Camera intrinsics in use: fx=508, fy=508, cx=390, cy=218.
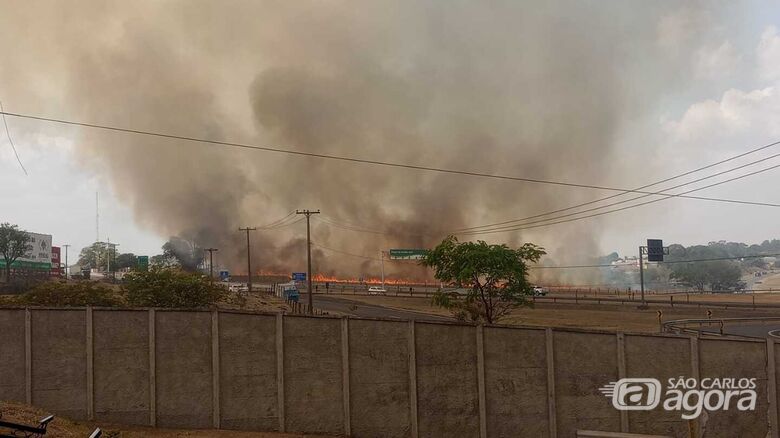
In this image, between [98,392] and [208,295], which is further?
[208,295]

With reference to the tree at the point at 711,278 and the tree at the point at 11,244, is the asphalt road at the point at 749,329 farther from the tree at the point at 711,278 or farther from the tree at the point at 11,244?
the tree at the point at 711,278

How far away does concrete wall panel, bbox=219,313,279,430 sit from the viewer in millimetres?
11688

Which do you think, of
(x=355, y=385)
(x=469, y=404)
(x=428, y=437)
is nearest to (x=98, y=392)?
(x=355, y=385)

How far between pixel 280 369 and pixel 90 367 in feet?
14.7

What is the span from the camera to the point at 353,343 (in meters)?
11.8

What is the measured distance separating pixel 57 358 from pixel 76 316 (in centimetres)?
104

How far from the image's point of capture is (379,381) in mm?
11688

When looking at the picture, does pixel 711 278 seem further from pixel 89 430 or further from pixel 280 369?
pixel 89 430

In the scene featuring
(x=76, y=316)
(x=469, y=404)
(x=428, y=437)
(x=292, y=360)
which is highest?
(x=76, y=316)

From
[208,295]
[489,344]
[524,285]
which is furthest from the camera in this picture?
[208,295]

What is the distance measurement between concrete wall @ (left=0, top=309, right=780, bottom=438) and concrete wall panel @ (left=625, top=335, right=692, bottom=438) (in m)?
0.02

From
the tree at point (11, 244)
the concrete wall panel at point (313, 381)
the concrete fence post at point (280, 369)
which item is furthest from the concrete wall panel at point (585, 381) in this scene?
the tree at point (11, 244)

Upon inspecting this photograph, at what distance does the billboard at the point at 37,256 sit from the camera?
92.9 meters

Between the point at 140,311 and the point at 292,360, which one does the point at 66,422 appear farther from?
the point at 292,360
